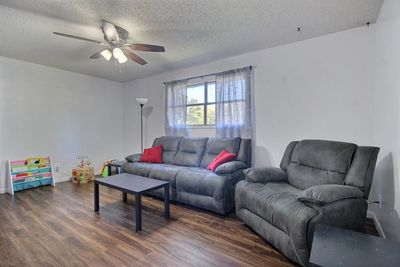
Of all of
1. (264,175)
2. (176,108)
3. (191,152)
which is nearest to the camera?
(264,175)

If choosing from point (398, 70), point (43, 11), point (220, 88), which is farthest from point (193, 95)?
point (398, 70)

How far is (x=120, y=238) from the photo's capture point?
207 centimetres

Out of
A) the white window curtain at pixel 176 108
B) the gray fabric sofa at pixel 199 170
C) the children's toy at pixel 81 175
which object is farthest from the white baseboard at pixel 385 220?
the children's toy at pixel 81 175

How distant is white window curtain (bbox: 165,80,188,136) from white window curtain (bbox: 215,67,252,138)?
79 centimetres

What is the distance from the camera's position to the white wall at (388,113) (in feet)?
5.49

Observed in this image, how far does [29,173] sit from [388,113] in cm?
532

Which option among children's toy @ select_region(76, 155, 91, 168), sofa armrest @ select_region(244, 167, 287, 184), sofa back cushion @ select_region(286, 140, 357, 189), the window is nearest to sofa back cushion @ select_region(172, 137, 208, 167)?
the window

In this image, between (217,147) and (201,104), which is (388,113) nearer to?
(217,147)

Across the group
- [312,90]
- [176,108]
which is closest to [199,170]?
[176,108]

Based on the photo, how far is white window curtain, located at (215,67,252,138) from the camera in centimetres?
336

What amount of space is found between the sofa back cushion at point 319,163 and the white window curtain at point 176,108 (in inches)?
88.7

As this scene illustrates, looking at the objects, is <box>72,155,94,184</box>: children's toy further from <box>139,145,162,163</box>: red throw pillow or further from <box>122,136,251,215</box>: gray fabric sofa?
A: <box>139,145,162,163</box>: red throw pillow

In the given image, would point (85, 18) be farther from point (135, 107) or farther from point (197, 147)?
point (135, 107)

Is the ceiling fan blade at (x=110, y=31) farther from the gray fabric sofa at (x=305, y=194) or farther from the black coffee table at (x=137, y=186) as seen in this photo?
the gray fabric sofa at (x=305, y=194)
